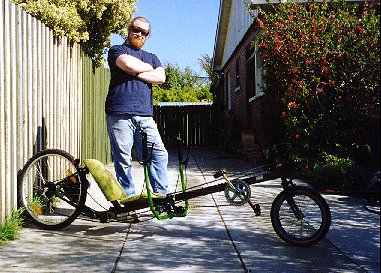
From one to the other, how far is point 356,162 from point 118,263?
274 cm

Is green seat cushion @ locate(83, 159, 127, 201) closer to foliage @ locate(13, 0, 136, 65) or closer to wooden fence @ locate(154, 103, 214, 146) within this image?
foliage @ locate(13, 0, 136, 65)

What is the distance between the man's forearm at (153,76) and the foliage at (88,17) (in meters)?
3.89

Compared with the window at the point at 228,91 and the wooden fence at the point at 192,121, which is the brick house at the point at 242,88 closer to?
the window at the point at 228,91

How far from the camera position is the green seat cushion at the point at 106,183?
4.64 metres

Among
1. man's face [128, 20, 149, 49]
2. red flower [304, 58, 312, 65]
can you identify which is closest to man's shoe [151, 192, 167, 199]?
man's face [128, 20, 149, 49]

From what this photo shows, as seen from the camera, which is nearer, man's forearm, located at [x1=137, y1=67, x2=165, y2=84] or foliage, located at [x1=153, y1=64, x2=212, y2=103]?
man's forearm, located at [x1=137, y1=67, x2=165, y2=84]

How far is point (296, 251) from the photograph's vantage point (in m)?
4.11

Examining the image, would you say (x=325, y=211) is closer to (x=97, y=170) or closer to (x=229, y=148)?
(x=97, y=170)

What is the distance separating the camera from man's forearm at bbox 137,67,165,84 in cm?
489

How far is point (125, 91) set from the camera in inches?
193

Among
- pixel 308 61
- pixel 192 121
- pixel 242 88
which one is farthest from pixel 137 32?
pixel 192 121

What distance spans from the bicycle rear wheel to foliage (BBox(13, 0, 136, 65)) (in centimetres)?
371

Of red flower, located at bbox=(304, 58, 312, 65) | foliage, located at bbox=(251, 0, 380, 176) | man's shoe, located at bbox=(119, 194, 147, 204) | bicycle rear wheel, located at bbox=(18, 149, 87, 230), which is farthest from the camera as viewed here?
red flower, located at bbox=(304, 58, 312, 65)

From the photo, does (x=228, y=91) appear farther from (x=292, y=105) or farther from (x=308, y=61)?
(x=308, y=61)
